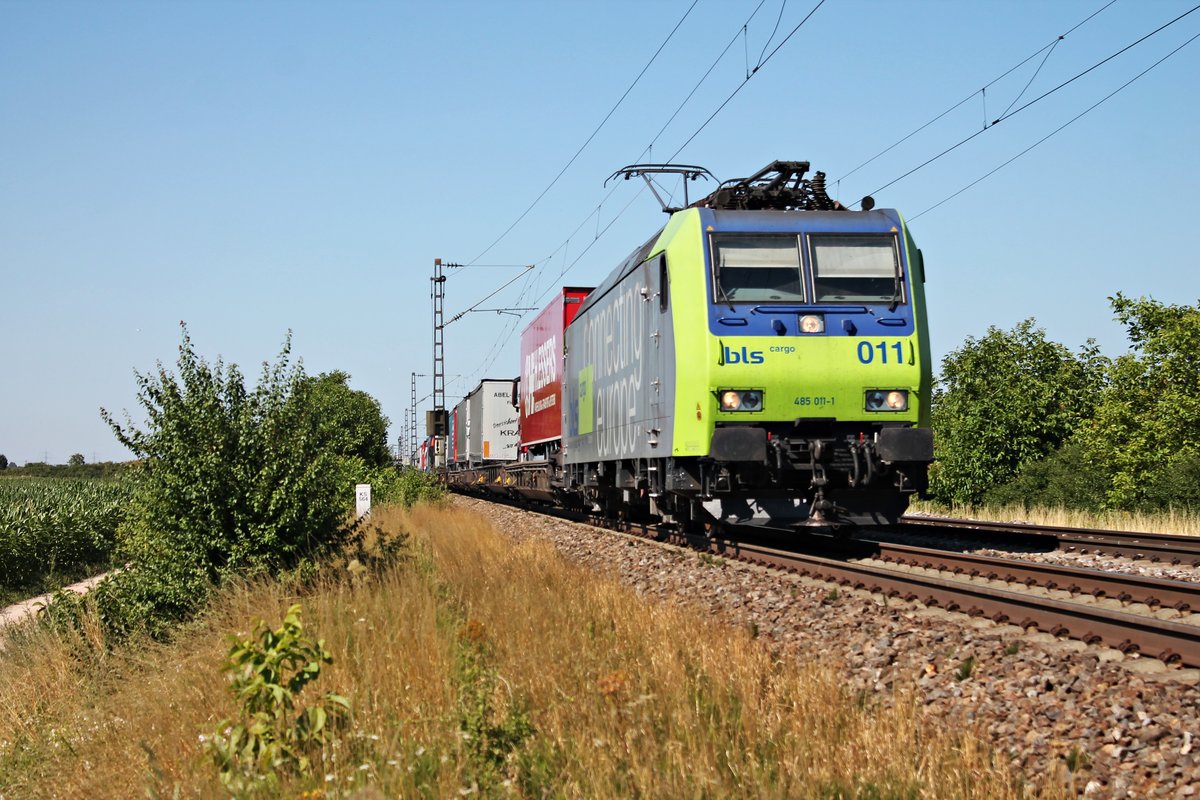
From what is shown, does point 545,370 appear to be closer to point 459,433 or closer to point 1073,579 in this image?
point 1073,579

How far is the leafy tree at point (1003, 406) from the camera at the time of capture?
37.1 m

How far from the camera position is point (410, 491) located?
32.2 metres

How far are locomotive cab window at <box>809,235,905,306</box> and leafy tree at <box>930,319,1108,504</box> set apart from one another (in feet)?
81.8

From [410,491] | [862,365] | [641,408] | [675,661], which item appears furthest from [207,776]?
[410,491]

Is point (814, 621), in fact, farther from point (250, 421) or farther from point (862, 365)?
point (250, 421)

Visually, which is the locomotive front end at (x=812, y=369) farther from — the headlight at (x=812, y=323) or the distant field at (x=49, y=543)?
the distant field at (x=49, y=543)

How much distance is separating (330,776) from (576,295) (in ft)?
58.2

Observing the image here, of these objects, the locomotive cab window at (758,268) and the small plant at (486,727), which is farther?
the locomotive cab window at (758,268)

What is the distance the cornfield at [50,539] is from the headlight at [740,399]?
14942 mm

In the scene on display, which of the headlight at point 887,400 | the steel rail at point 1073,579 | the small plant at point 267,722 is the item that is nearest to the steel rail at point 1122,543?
the steel rail at point 1073,579

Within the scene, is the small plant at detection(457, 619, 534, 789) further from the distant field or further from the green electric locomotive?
the distant field

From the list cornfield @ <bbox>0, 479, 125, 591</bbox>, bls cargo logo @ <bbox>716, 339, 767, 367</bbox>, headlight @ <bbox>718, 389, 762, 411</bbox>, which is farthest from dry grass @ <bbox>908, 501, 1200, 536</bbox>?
cornfield @ <bbox>0, 479, 125, 591</bbox>

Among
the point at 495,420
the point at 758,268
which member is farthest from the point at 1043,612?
the point at 495,420

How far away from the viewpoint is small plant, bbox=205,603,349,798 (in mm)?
4684
